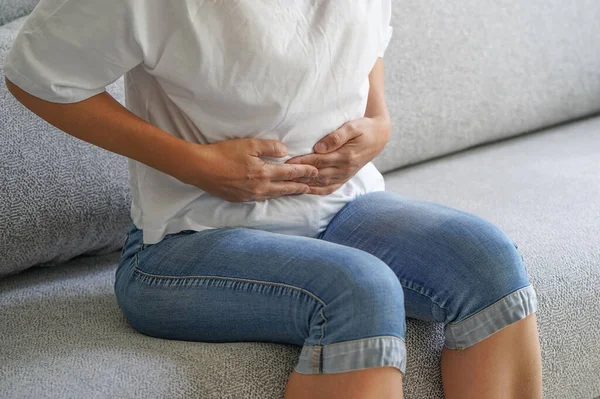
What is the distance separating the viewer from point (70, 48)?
0.92 m

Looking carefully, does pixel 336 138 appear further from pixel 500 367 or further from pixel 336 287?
pixel 500 367

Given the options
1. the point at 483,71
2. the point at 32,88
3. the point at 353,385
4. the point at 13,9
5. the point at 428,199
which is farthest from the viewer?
the point at 483,71

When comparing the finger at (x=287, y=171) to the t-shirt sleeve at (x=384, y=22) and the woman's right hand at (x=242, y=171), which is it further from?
the t-shirt sleeve at (x=384, y=22)

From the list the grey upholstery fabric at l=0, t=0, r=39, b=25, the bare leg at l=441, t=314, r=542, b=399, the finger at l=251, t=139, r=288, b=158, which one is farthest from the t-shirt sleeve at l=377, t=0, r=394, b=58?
the grey upholstery fabric at l=0, t=0, r=39, b=25

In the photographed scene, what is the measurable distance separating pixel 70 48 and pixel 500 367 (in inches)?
24.7

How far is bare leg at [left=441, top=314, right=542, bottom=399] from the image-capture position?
94 cm

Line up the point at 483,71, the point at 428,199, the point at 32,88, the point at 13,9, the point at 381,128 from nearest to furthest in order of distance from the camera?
the point at 32,88, the point at 381,128, the point at 13,9, the point at 428,199, the point at 483,71

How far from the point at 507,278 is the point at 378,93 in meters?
0.40

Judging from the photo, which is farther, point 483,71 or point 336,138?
point 483,71

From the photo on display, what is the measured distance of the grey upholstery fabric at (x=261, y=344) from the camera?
0.90 meters

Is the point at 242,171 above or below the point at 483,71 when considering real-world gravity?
above

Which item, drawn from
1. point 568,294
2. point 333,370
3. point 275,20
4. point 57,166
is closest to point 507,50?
point 568,294

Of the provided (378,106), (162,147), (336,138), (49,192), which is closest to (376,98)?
(378,106)

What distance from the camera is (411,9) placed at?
1.67m
